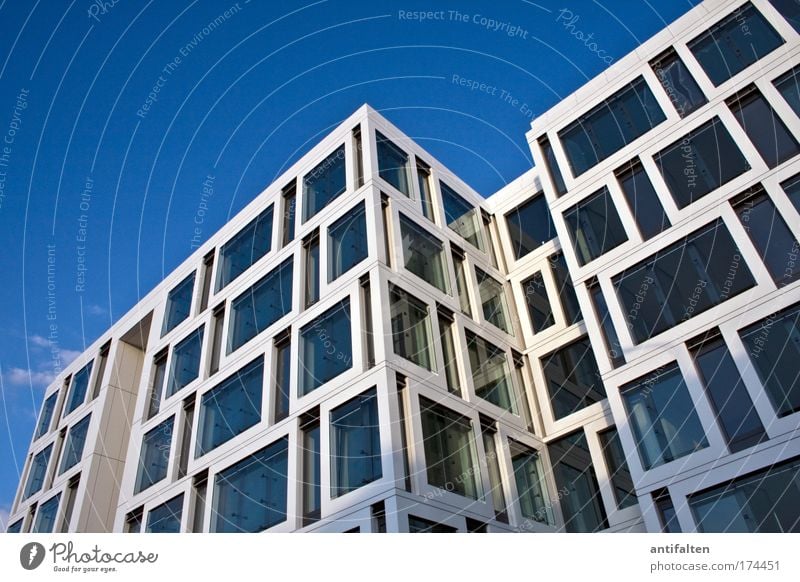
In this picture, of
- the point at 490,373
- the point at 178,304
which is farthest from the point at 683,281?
the point at 178,304

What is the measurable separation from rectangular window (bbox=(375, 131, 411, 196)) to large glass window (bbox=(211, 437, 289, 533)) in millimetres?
9711

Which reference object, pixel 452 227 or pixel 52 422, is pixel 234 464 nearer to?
pixel 452 227

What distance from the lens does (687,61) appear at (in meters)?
22.6

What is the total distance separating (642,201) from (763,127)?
3.90m

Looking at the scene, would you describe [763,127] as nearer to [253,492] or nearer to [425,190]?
[425,190]

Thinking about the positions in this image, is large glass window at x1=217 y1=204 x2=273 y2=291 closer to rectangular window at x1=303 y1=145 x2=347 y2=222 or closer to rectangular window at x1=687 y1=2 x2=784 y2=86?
rectangular window at x1=303 y1=145 x2=347 y2=222

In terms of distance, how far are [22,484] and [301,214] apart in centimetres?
2270

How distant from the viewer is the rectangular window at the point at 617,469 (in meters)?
20.2

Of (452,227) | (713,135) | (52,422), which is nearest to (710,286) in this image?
(713,135)

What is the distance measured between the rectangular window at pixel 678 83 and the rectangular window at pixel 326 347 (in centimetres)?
1240

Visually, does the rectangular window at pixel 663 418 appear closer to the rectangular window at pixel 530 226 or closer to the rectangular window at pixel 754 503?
the rectangular window at pixel 754 503

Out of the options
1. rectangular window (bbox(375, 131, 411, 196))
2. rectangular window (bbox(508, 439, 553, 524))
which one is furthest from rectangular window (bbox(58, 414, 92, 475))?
rectangular window (bbox(508, 439, 553, 524))

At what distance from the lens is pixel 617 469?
21.0 metres

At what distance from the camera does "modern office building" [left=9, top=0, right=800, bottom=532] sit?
17.5 m
